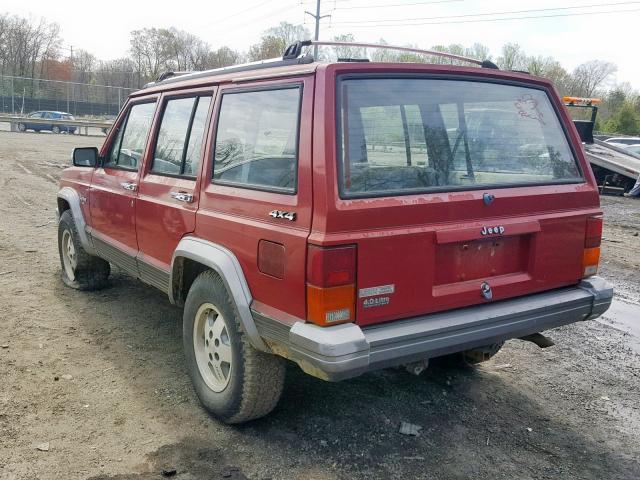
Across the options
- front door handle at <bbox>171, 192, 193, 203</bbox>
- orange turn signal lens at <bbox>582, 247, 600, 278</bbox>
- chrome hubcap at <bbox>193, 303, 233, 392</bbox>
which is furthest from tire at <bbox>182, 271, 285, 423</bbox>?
orange turn signal lens at <bbox>582, 247, 600, 278</bbox>

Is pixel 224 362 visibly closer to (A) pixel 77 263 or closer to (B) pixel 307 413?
(B) pixel 307 413

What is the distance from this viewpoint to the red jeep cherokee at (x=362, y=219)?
A: 2660 millimetres

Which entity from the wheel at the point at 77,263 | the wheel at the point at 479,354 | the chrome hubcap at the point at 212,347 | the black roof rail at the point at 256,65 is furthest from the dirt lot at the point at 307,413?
the black roof rail at the point at 256,65

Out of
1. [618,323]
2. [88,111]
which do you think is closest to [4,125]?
[88,111]

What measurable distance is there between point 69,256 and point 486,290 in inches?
179

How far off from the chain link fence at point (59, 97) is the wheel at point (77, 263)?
34.6 metres

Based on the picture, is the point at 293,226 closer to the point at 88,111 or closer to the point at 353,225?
the point at 353,225

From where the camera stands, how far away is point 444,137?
122 inches

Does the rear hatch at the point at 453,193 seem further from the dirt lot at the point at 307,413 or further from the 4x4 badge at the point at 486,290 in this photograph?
the dirt lot at the point at 307,413

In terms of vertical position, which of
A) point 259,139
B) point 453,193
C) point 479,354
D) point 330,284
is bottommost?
point 479,354

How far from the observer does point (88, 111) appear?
3844 centimetres

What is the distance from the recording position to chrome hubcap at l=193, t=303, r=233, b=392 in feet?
11.0

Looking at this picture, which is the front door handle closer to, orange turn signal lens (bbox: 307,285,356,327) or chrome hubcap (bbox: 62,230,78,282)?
orange turn signal lens (bbox: 307,285,356,327)

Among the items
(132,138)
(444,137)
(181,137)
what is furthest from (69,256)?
(444,137)
